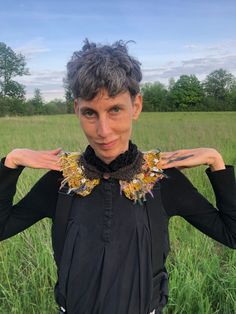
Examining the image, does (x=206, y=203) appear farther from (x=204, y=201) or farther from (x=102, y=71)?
(x=102, y=71)

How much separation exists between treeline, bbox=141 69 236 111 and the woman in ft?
104

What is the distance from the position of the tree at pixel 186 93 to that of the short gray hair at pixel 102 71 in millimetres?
35956

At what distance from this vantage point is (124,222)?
1.33m

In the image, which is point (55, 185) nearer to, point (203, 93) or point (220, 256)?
point (220, 256)

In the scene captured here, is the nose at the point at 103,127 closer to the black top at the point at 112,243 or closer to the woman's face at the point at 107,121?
the woman's face at the point at 107,121

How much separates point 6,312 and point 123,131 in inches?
73.5

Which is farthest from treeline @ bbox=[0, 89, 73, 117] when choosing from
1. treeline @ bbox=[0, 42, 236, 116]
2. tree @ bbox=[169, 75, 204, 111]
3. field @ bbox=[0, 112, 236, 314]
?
field @ bbox=[0, 112, 236, 314]

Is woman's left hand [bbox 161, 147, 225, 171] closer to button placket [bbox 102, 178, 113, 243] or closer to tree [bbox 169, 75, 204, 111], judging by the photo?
button placket [bbox 102, 178, 113, 243]

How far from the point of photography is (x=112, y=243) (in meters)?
1.32

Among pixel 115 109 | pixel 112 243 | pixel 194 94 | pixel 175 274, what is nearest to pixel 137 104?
pixel 115 109

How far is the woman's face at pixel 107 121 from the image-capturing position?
127 centimetres

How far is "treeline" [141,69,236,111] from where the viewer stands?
36.1 metres

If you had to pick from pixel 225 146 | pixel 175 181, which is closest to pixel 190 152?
pixel 175 181

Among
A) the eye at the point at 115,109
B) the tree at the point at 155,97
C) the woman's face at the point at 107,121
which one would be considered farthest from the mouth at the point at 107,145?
the tree at the point at 155,97
